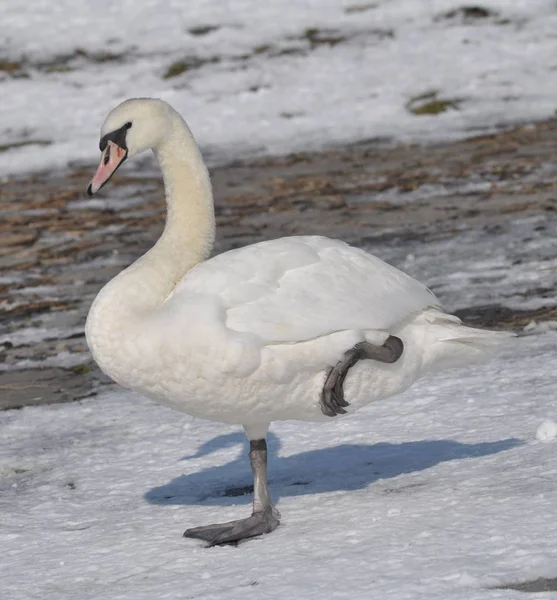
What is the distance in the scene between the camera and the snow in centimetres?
371

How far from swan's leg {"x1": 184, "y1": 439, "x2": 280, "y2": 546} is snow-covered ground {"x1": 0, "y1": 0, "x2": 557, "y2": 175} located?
26.1 ft

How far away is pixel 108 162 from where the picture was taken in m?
4.58

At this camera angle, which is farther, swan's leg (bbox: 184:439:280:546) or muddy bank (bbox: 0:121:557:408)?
muddy bank (bbox: 0:121:557:408)

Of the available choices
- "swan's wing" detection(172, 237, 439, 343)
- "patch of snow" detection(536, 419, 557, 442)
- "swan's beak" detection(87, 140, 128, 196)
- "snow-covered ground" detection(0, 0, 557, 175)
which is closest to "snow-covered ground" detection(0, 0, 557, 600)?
"patch of snow" detection(536, 419, 557, 442)

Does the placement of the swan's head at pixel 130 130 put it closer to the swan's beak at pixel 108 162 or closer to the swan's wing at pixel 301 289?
the swan's beak at pixel 108 162

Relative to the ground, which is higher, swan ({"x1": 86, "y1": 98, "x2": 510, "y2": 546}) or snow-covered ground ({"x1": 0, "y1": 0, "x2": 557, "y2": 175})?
swan ({"x1": 86, "y1": 98, "x2": 510, "y2": 546})

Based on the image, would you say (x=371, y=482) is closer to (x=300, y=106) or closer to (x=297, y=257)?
(x=297, y=257)

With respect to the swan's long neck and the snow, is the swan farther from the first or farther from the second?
the snow

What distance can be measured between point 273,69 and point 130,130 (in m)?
10.1

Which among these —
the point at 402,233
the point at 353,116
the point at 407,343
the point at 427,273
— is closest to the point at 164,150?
the point at 407,343

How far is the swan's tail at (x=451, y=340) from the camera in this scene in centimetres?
468

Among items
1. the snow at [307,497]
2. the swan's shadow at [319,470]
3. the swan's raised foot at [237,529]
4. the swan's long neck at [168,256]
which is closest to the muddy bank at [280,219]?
the snow at [307,497]

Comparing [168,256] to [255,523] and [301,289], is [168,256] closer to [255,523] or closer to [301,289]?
[301,289]

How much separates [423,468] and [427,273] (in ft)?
10.5
